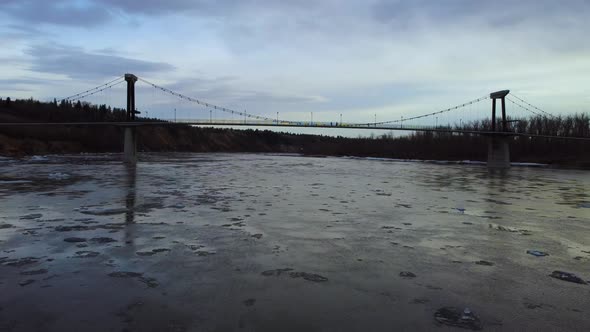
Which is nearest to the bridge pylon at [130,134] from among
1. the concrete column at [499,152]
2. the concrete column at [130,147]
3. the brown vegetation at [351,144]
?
the concrete column at [130,147]

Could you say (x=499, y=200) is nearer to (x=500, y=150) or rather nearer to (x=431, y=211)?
(x=431, y=211)

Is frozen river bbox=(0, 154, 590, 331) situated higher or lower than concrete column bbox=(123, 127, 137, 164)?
lower

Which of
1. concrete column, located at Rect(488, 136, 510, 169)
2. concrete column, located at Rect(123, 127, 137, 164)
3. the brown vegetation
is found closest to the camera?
concrete column, located at Rect(123, 127, 137, 164)

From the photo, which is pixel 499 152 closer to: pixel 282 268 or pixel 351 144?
pixel 282 268

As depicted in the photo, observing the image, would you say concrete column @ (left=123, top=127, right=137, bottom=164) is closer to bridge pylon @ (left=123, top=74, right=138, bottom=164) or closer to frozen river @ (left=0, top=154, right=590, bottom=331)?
bridge pylon @ (left=123, top=74, right=138, bottom=164)

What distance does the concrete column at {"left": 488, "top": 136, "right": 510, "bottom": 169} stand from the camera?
63.8m

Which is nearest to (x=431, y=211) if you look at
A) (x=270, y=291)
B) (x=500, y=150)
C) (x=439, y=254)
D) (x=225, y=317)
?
(x=439, y=254)

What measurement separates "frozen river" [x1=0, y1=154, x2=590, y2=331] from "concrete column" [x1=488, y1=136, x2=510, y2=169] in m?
54.4

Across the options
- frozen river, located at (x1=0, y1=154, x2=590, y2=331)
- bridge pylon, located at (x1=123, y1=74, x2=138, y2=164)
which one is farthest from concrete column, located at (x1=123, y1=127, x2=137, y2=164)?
frozen river, located at (x1=0, y1=154, x2=590, y2=331)

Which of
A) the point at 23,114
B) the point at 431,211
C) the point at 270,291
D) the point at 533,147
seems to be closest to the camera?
the point at 270,291

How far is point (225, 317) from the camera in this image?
197 inches

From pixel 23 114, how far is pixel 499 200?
132231 millimetres

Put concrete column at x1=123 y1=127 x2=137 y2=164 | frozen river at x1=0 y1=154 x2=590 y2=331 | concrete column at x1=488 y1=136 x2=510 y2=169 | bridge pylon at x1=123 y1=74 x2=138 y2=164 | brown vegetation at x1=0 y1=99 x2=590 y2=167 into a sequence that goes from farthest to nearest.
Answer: brown vegetation at x1=0 y1=99 x2=590 y2=167, concrete column at x1=488 y1=136 x2=510 y2=169, bridge pylon at x1=123 y1=74 x2=138 y2=164, concrete column at x1=123 y1=127 x2=137 y2=164, frozen river at x1=0 y1=154 x2=590 y2=331

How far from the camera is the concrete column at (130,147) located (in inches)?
2168
